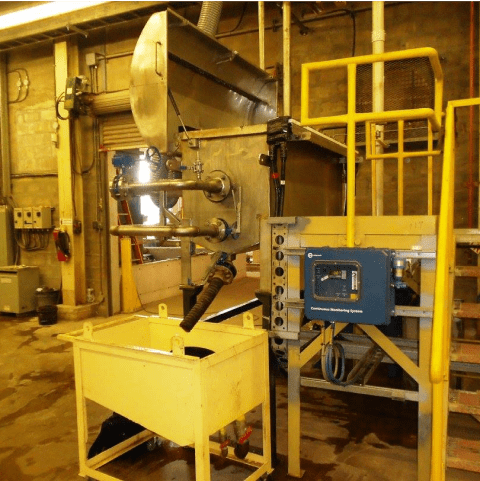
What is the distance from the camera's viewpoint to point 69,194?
661 centimetres

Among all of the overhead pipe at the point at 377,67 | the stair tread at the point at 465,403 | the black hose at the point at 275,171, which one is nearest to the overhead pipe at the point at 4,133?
the overhead pipe at the point at 377,67

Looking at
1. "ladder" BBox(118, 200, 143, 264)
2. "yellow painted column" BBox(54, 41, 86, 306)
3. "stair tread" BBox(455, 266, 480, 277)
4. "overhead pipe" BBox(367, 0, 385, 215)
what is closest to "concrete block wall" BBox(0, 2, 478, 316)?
"yellow painted column" BBox(54, 41, 86, 306)

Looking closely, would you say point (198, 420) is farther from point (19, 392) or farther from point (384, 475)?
point (19, 392)

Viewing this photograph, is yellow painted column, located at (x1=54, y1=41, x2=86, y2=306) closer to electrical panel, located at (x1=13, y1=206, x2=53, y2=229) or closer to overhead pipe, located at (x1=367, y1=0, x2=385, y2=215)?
electrical panel, located at (x1=13, y1=206, x2=53, y2=229)

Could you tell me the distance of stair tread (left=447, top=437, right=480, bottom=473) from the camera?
1.89m

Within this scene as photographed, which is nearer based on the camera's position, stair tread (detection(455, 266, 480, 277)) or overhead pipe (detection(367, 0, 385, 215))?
stair tread (detection(455, 266, 480, 277))

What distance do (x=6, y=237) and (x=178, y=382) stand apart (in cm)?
617

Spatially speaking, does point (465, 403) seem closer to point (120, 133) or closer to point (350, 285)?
point (350, 285)

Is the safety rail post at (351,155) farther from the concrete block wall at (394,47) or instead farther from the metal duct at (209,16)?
the concrete block wall at (394,47)

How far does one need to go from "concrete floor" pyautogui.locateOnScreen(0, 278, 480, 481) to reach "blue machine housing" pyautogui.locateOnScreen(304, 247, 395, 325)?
3.41 feet

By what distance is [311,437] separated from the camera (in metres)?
3.02

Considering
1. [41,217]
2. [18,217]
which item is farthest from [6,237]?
[41,217]

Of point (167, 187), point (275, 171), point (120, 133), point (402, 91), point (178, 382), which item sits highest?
point (402, 91)

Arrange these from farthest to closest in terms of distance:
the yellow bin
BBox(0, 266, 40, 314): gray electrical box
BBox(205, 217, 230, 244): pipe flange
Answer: BBox(0, 266, 40, 314): gray electrical box, BBox(205, 217, 230, 244): pipe flange, the yellow bin
